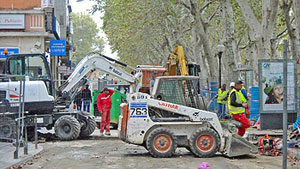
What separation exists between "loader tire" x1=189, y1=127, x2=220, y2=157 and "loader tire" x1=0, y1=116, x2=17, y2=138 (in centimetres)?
465

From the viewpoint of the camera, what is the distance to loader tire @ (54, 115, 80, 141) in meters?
16.2

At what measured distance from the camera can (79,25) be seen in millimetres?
116188

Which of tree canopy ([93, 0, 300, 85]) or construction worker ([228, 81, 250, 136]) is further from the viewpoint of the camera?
tree canopy ([93, 0, 300, 85])

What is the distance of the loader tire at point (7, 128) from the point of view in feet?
42.0

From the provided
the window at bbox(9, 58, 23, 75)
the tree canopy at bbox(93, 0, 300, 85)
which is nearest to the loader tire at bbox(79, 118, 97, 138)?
the window at bbox(9, 58, 23, 75)

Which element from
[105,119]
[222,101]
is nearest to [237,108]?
[105,119]

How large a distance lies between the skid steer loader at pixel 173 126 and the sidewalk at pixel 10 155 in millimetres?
2432

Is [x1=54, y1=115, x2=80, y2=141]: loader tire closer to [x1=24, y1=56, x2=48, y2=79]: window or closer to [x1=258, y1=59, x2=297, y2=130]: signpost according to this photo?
[x1=24, y1=56, x2=48, y2=79]: window

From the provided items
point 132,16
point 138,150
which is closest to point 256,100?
point 138,150

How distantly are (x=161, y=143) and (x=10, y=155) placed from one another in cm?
383

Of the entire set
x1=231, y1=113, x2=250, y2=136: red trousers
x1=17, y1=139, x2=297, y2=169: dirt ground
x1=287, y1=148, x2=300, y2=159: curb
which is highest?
x1=231, y1=113, x2=250, y2=136: red trousers

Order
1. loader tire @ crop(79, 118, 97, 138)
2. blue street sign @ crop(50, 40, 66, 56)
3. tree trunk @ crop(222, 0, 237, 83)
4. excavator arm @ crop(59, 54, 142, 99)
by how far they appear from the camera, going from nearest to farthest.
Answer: loader tire @ crop(79, 118, 97, 138) < excavator arm @ crop(59, 54, 142, 99) < tree trunk @ crop(222, 0, 237, 83) < blue street sign @ crop(50, 40, 66, 56)

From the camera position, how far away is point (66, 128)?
16.3m

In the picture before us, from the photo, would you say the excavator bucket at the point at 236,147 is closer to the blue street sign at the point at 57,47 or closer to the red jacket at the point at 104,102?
the red jacket at the point at 104,102
